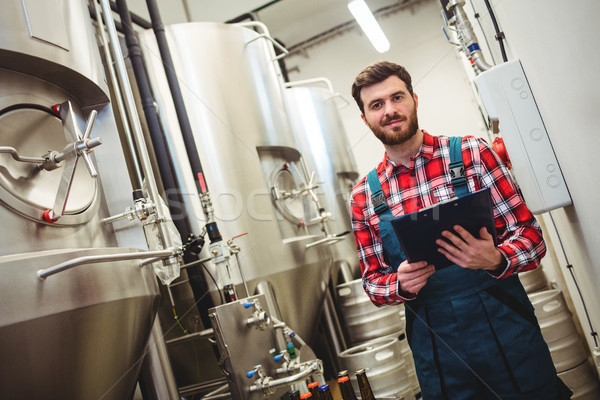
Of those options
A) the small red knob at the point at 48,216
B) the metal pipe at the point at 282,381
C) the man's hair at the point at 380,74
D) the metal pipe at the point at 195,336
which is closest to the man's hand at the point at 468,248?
the man's hair at the point at 380,74

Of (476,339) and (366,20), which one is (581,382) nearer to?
(476,339)

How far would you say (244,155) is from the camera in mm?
3064

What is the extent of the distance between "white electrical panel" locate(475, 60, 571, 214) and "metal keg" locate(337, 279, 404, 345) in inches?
82.7

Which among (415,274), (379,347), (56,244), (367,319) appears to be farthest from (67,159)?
(367,319)

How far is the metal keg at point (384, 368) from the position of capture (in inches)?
112

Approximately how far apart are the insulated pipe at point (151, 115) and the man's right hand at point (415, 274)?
1.63 meters

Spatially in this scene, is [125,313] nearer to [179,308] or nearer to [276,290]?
[179,308]

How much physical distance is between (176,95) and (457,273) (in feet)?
6.82

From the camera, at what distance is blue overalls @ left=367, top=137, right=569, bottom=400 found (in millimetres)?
1355

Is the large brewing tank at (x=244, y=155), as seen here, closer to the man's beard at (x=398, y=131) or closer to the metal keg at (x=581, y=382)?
the man's beard at (x=398, y=131)

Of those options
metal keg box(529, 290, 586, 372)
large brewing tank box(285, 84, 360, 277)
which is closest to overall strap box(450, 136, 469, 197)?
metal keg box(529, 290, 586, 372)

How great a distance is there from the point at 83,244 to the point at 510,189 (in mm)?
1427

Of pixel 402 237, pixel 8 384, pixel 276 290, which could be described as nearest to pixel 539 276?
pixel 276 290

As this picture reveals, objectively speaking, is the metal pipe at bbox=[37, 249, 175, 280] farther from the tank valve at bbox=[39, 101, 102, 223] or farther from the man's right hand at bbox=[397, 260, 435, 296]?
the man's right hand at bbox=[397, 260, 435, 296]
